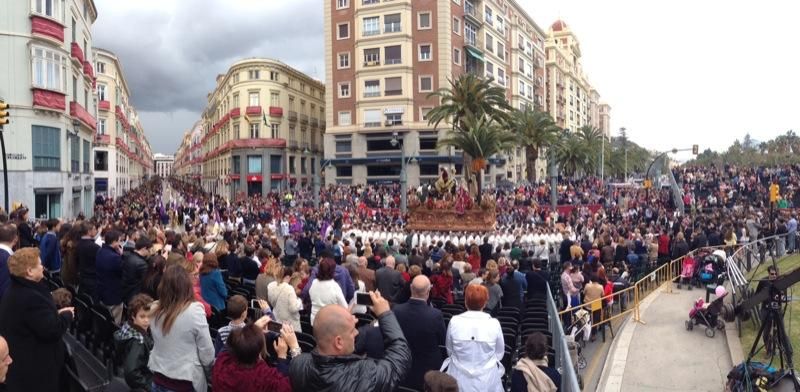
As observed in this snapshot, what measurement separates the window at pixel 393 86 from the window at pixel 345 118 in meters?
4.95

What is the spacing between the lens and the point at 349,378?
131 inches

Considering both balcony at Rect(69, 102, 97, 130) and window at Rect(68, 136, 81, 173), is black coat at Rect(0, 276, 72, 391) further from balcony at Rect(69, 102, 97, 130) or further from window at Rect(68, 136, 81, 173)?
balcony at Rect(69, 102, 97, 130)

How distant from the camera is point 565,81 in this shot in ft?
342

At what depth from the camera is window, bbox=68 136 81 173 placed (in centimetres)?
3338

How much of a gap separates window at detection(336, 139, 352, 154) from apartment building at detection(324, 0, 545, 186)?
11cm

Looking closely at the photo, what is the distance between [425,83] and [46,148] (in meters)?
36.9

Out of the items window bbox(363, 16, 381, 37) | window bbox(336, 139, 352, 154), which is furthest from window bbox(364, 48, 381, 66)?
window bbox(336, 139, 352, 154)

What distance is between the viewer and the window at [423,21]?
187ft

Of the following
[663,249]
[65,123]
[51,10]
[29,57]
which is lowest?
[663,249]

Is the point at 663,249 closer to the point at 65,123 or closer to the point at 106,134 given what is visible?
the point at 65,123

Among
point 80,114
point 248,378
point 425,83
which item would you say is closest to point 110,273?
point 248,378

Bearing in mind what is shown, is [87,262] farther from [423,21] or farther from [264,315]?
[423,21]

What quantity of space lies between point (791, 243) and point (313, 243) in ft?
67.2

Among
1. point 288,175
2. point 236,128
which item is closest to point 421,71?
point 288,175
